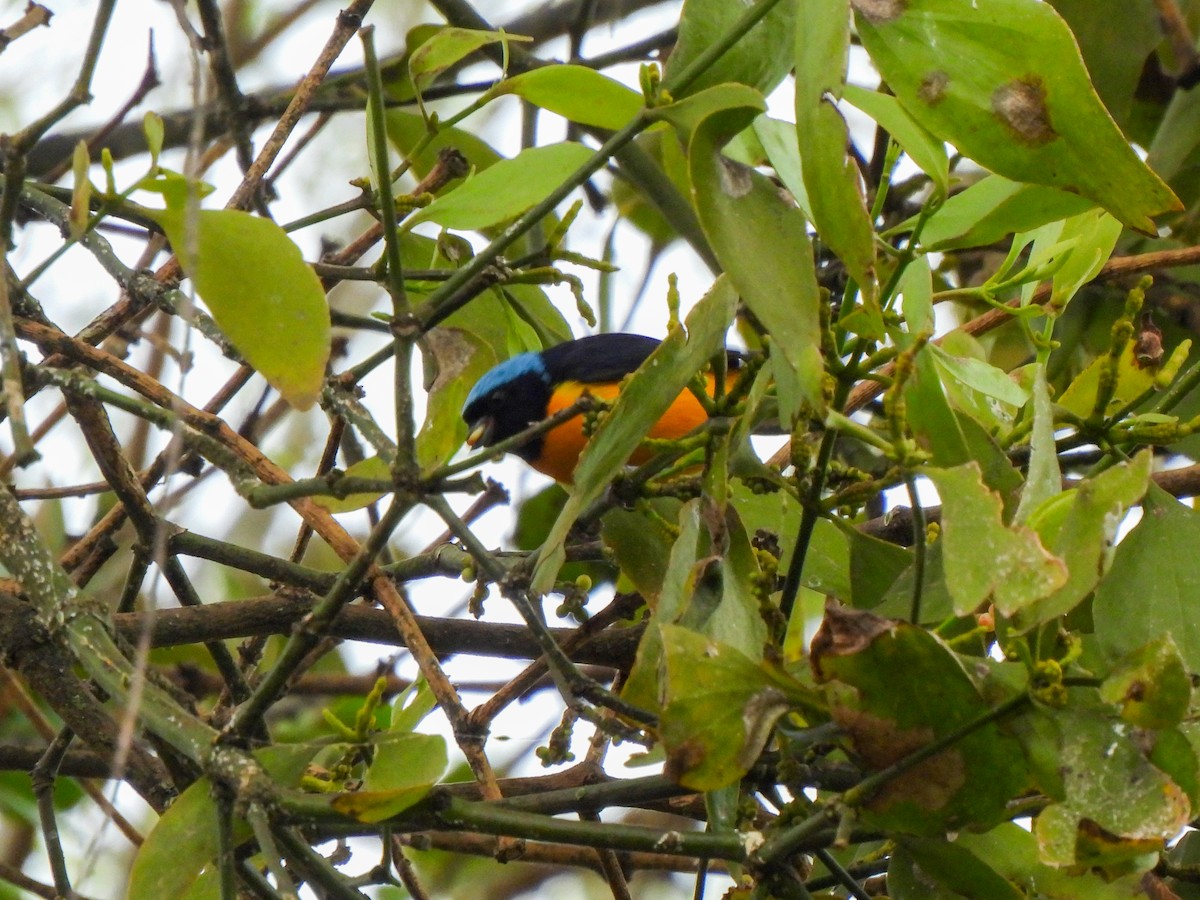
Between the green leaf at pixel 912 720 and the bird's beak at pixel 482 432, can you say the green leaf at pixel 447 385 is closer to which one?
the green leaf at pixel 912 720

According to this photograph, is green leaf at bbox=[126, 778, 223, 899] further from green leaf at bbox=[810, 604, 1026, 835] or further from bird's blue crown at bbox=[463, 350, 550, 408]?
bird's blue crown at bbox=[463, 350, 550, 408]

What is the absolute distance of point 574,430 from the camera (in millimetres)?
3305

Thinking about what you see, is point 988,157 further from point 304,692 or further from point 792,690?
point 304,692

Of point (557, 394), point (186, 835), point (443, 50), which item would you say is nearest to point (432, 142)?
point (443, 50)

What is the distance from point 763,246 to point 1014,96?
0.29 metres

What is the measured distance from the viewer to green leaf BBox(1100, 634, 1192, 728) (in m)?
1.04

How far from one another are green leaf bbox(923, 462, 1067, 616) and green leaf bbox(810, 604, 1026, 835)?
0.10 meters

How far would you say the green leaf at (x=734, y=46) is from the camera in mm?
1319

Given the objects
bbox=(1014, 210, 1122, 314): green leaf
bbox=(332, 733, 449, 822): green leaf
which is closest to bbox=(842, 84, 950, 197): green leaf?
bbox=(1014, 210, 1122, 314): green leaf

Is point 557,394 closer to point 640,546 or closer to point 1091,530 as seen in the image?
point 640,546

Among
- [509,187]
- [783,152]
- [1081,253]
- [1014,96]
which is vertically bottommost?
[1081,253]

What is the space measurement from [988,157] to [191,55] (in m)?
0.93

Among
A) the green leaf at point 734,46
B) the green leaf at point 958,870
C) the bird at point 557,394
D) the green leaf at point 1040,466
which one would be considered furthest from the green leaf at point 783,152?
the bird at point 557,394

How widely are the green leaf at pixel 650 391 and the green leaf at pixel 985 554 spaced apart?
292 mm
